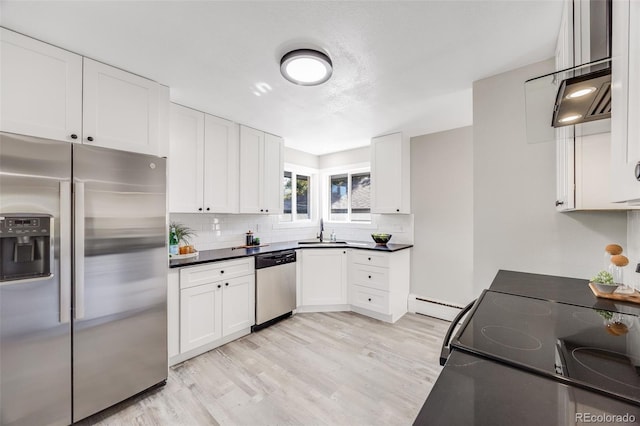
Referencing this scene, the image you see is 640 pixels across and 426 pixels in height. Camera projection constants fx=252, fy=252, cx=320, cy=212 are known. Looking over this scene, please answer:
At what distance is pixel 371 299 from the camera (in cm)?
327

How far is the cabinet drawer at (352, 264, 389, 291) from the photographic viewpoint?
3168 mm

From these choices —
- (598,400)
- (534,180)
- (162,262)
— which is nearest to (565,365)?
(598,400)

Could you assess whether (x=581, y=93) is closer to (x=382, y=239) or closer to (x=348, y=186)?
(x=382, y=239)

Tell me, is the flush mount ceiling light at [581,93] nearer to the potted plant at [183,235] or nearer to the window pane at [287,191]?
the potted plant at [183,235]

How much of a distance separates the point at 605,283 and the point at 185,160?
3.23 m

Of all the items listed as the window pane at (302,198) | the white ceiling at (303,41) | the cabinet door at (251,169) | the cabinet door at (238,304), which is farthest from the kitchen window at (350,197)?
the cabinet door at (238,304)

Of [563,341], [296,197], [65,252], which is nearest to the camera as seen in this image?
[563,341]

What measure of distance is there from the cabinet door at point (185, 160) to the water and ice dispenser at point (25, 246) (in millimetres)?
994

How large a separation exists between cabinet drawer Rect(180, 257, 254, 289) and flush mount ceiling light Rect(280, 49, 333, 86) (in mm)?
1839

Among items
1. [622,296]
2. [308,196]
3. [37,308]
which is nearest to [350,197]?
[308,196]

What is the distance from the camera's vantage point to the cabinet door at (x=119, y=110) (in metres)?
1.74

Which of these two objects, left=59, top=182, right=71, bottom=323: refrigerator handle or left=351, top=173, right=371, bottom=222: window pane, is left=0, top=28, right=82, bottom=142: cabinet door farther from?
left=351, top=173, right=371, bottom=222: window pane

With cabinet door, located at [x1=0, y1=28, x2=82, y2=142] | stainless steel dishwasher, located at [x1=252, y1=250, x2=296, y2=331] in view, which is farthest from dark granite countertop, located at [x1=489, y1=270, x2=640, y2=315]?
cabinet door, located at [x1=0, y1=28, x2=82, y2=142]

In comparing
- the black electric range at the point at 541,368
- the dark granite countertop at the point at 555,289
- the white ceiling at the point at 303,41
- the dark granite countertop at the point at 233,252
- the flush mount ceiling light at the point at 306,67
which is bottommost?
the dark granite countertop at the point at 233,252
